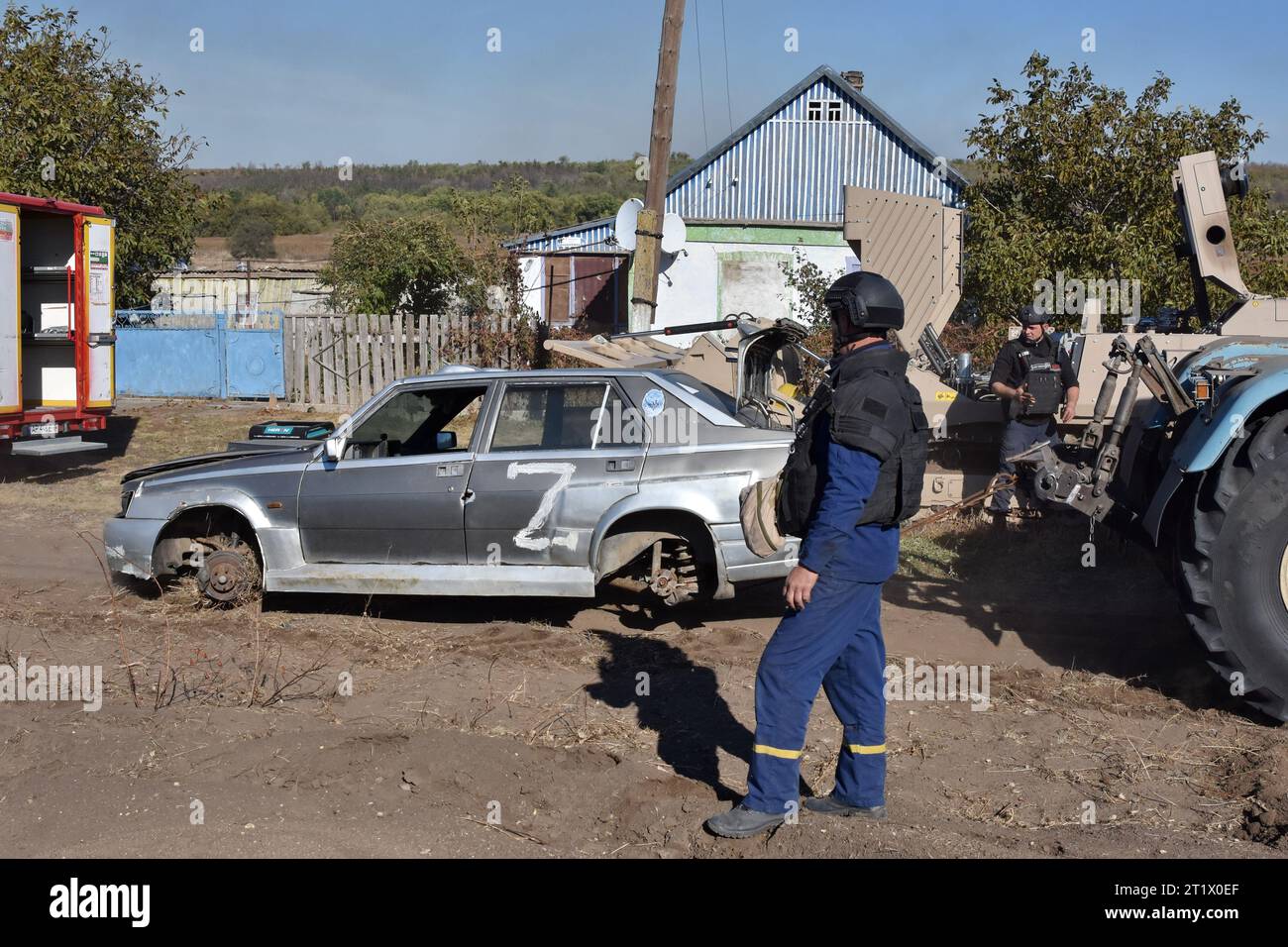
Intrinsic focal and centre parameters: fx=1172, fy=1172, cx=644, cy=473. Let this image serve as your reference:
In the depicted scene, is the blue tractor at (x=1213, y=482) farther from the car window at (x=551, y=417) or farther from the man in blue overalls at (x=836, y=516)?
the car window at (x=551, y=417)

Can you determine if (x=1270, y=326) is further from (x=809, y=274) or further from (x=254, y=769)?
(x=809, y=274)

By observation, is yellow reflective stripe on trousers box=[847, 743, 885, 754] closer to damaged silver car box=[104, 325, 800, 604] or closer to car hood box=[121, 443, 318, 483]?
damaged silver car box=[104, 325, 800, 604]

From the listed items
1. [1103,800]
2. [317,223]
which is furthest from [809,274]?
[317,223]

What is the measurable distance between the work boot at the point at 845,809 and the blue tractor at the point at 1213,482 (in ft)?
6.62

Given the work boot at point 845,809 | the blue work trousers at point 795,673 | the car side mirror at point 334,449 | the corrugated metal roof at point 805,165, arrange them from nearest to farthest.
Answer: the blue work trousers at point 795,673 → the work boot at point 845,809 → the car side mirror at point 334,449 → the corrugated metal roof at point 805,165

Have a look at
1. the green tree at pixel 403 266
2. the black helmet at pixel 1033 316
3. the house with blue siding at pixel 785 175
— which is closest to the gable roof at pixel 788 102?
the house with blue siding at pixel 785 175

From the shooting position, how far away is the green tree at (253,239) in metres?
52.5

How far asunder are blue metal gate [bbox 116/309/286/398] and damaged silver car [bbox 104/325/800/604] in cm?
1252

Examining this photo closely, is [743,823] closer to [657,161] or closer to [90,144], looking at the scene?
[657,161]

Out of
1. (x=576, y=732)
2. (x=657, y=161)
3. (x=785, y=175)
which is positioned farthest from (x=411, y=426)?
(x=785, y=175)

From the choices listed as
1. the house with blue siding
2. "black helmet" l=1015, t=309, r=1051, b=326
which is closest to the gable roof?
the house with blue siding

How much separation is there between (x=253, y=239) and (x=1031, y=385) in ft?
164

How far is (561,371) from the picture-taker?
732 cm

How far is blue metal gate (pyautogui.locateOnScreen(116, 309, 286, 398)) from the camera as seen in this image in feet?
64.7
